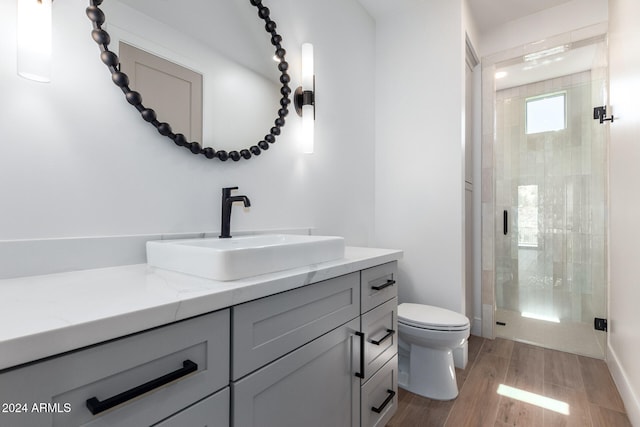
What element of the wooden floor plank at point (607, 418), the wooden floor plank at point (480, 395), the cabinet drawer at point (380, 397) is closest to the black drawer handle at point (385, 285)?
the cabinet drawer at point (380, 397)

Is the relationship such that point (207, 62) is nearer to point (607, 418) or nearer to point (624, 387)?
point (607, 418)

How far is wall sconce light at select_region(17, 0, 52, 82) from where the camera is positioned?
30.9 inches

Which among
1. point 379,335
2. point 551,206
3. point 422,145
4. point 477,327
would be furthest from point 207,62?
point 551,206

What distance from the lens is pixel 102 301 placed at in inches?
23.9

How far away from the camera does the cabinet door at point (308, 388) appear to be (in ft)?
2.53

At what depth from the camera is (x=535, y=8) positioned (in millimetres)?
2430

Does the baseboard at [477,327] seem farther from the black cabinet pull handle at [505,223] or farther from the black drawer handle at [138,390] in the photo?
the black drawer handle at [138,390]

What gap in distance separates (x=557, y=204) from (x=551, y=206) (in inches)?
2.0

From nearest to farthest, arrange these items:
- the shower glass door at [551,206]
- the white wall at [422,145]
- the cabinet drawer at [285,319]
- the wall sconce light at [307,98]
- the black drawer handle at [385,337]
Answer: the cabinet drawer at [285,319]
the black drawer handle at [385,337]
the wall sconce light at [307,98]
the white wall at [422,145]
the shower glass door at [551,206]

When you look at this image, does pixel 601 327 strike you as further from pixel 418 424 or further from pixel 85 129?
pixel 85 129

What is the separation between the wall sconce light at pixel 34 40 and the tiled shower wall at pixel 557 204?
336cm

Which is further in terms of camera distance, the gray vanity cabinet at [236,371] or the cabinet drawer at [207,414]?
the cabinet drawer at [207,414]

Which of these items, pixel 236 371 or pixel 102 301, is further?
pixel 236 371

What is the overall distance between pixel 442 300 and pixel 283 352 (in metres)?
1.68
